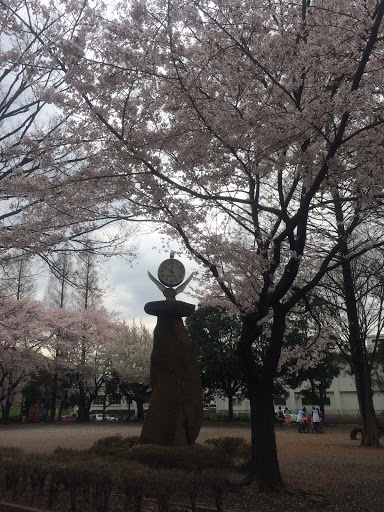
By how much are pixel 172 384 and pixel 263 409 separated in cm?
237

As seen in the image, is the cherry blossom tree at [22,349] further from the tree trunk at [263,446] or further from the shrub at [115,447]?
the tree trunk at [263,446]

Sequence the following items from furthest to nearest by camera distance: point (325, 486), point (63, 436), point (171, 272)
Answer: point (63, 436) → point (171, 272) → point (325, 486)

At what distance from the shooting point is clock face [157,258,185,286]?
29.9 ft

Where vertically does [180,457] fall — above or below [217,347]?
below

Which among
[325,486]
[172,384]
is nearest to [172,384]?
[172,384]

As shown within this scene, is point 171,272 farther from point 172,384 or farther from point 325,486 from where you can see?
point 325,486

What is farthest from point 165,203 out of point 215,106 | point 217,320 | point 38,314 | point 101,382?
point 101,382

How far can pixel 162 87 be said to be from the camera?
5922 mm

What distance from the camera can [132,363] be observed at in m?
28.3

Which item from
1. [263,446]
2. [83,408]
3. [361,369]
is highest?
[361,369]

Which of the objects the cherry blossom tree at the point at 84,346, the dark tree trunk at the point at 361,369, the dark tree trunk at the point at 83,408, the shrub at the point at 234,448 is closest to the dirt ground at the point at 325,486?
the shrub at the point at 234,448

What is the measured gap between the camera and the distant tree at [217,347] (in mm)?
24375

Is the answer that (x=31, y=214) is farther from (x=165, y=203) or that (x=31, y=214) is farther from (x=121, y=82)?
(x=121, y=82)

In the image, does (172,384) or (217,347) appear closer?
(172,384)
